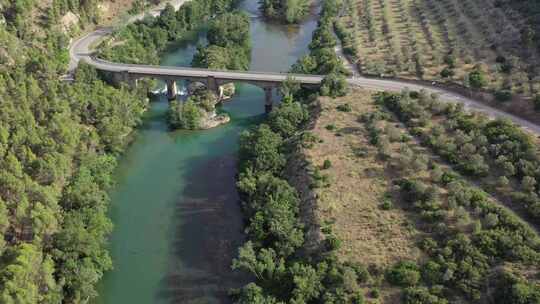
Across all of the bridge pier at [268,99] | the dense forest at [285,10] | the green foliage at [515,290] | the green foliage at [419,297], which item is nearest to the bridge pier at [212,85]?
the bridge pier at [268,99]

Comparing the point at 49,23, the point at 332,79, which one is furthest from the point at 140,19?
the point at 332,79

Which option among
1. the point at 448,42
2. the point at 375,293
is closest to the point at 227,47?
the point at 448,42

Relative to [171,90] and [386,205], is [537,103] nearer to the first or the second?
[386,205]

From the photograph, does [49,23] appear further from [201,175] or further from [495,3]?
[495,3]

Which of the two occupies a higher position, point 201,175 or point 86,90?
point 86,90

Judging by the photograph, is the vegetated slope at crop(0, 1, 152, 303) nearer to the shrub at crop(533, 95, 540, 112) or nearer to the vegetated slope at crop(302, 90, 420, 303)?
the vegetated slope at crop(302, 90, 420, 303)

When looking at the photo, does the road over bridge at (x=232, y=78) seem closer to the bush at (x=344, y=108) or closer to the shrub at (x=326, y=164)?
the bush at (x=344, y=108)

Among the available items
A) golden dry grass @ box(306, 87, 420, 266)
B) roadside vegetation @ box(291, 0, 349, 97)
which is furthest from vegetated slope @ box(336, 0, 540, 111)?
golden dry grass @ box(306, 87, 420, 266)
